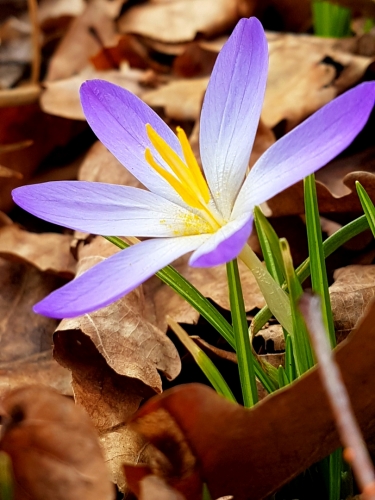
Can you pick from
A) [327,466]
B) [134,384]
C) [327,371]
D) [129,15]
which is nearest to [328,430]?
[327,466]

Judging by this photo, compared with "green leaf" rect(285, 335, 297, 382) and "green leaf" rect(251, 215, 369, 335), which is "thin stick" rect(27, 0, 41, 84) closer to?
"green leaf" rect(251, 215, 369, 335)

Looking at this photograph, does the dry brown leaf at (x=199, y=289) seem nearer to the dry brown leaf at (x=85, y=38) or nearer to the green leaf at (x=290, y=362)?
the green leaf at (x=290, y=362)

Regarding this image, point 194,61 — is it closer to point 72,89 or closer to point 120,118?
point 72,89

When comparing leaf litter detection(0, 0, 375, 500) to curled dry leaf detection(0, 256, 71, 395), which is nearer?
leaf litter detection(0, 0, 375, 500)

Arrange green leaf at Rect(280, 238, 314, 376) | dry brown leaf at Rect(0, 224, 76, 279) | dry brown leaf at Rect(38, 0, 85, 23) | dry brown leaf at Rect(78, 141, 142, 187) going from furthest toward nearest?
dry brown leaf at Rect(38, 0, 85, 23) → dry brown leaf at Rect(78, 141, 142, 187) → dry brown leaf at Rect(0, 224, 76, 279) → green leaf at Rect(280, 238, 314, 376)

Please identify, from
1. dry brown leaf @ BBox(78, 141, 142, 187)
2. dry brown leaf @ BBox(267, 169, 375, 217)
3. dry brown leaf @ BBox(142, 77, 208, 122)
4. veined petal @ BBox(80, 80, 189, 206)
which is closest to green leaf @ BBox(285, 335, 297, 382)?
veined petal @ BBox(80, 80, 189, 206)

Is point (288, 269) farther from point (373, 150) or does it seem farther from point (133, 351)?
point (373, 150)

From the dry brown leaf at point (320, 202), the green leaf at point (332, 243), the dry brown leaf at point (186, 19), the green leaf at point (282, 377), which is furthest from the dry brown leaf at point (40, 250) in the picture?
the dry brown leaf at point (186, 19)
